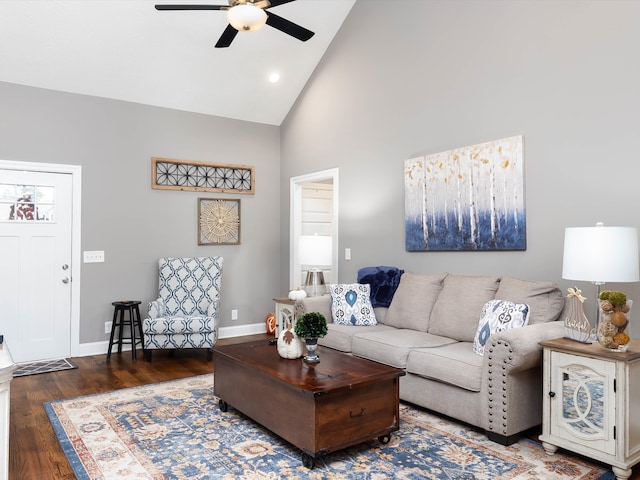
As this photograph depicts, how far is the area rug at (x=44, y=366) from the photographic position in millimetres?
4344

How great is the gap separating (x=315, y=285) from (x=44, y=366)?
2708 mm

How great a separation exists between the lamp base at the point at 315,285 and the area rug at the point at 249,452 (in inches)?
73.9

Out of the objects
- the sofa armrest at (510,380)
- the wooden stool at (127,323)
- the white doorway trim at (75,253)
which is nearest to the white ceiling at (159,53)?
the white doorway trim at (75,253)

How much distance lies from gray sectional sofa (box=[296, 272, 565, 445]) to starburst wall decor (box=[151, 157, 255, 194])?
2.22 m

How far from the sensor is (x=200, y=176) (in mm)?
5688

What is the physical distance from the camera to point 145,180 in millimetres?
5320

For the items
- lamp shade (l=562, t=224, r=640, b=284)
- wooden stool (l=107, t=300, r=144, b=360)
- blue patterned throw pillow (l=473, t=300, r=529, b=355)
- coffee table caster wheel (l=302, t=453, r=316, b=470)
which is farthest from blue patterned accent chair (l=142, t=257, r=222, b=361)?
lamp shade (l=562, t=224, r=640, b=284)

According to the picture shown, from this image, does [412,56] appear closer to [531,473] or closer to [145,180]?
[145,180]

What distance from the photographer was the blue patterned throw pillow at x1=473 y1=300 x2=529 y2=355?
9.83 feet

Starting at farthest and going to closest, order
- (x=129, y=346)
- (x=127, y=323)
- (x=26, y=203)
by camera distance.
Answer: (x=129, y=346) → (x=127, y=323) → (x=26, y=203)

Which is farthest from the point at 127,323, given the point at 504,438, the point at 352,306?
the point at 504,438

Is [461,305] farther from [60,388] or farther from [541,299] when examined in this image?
[60,388]

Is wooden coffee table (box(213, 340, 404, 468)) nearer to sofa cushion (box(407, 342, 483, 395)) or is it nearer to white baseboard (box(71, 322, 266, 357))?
sofa cushion (box(407, 342, 483, 395))

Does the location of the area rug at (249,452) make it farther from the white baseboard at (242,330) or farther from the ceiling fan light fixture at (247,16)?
the ceiling fan light fixture at (247,16)
